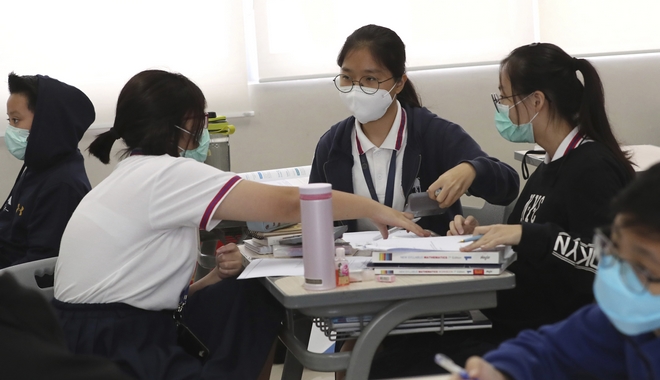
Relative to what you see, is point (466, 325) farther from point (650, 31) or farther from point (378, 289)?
point (650, 31)

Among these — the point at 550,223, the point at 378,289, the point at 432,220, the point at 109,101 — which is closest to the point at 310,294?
the point at 378,289

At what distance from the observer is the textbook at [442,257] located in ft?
5.55

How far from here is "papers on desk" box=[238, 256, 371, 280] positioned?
181 cm

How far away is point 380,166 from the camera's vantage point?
2.57 metres

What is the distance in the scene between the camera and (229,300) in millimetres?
2020

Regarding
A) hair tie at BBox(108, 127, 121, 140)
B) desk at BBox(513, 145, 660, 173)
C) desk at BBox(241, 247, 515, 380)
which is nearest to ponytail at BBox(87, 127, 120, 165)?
hair tie at BBox(108, 127, 121, 140)

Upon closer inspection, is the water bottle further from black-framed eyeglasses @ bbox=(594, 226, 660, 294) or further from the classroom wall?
the classroom wall

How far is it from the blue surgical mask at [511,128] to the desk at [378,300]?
2.27 ft

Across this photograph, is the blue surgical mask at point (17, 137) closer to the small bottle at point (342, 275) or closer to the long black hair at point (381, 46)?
the long black hair at point (381, 46)

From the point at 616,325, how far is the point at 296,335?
1.29m

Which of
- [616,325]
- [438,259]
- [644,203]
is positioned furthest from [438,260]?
[644,203]

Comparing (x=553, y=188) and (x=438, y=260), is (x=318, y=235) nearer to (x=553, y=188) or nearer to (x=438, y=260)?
(x=438, y=260)

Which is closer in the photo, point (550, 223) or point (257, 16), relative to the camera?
point (550, 223)

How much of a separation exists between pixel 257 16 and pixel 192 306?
7.86ft
